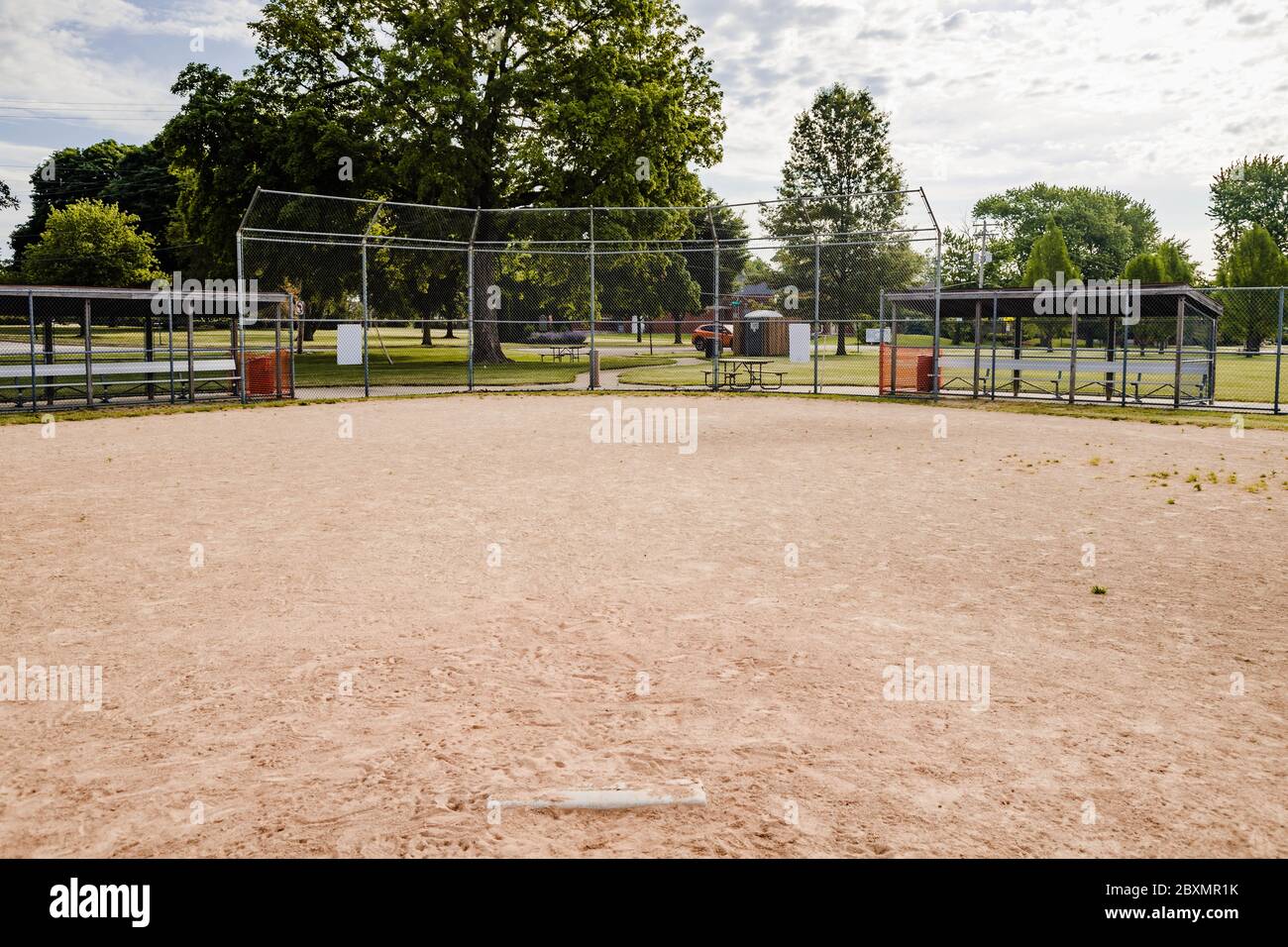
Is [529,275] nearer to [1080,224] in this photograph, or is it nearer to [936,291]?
[936,291]

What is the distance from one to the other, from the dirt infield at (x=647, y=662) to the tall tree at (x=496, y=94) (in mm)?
23922

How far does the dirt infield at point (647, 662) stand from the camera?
3.70m

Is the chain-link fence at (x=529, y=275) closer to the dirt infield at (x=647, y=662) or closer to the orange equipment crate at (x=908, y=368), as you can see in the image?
the orange equipment crate at (x=908, y=368)

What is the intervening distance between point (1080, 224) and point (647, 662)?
105 m

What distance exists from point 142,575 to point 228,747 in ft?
11.7

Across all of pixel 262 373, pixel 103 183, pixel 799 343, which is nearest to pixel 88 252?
pixel 103 183

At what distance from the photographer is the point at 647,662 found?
5496mm

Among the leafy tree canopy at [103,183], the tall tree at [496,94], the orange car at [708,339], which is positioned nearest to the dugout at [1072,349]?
the tall tree at [496,94]

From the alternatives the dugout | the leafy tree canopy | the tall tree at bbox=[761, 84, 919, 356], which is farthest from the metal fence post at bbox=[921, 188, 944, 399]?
the leafy tree canopy

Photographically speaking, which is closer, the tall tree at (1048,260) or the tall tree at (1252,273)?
the tall tree at (1252,273)

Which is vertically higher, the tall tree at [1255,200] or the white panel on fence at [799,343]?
the tall tree at [1255,200]

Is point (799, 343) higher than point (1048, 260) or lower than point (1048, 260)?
lower

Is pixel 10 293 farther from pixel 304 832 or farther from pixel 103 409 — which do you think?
pixel 304 832

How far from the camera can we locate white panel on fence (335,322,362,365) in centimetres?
2722
